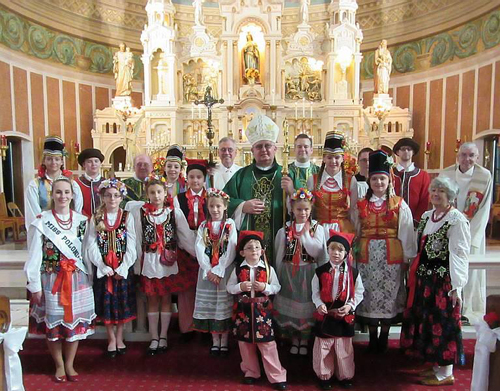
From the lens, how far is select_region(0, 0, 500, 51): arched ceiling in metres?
11.2

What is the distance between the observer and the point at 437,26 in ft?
38.8

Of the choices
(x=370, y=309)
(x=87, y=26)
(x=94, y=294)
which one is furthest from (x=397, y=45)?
(x=94, y=294)

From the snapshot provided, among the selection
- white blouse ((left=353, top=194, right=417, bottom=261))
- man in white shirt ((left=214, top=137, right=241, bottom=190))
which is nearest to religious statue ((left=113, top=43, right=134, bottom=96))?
man in white shirt ((left=214, top=137, right=241, bottom=190))

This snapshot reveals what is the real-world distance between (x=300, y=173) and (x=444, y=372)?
2155mm

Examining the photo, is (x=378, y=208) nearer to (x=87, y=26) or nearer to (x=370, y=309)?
(x=370, y=309)

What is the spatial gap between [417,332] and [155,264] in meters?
2.27

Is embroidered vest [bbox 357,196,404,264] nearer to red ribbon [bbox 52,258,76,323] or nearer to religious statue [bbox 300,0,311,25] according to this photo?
red ribbon [bbox 52,258,76,323]

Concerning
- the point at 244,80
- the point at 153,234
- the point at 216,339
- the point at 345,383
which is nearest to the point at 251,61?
the point at 244,80

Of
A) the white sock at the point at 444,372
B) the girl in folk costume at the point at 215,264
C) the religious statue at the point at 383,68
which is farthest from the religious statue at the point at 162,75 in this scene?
the white sock at the point at 444,372

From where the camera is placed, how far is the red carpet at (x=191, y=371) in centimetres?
306

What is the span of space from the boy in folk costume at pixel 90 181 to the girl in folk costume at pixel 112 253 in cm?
110

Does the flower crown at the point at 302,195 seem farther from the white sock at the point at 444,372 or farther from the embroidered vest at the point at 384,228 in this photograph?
the white sock at the point at 444,372

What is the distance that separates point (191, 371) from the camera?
3279 millimetres

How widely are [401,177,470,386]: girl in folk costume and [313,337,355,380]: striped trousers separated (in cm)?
59
